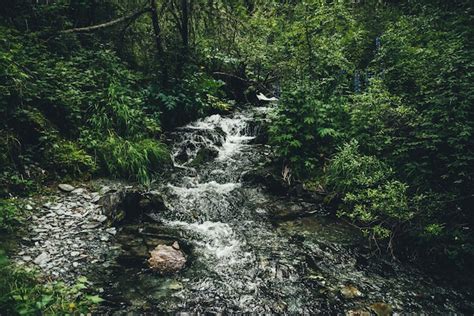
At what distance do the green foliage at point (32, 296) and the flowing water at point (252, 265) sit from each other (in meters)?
0.75

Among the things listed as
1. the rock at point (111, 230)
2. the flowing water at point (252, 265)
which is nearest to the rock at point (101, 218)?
the rock at point (111, 230)

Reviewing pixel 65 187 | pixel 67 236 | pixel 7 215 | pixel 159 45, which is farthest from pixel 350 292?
pixel 159 45

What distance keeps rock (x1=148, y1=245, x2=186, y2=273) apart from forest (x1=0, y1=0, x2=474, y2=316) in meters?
0.03

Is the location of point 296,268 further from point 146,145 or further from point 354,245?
point 146,145

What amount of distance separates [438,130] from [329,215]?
2827mm

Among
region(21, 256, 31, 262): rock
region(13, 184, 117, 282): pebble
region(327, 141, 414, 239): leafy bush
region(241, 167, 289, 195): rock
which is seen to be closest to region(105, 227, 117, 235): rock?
region(13, 184, 117, 282): pebble

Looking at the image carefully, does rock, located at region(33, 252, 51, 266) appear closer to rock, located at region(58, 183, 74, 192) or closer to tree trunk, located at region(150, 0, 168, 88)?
rock, located at region(58, 183, 74, 192)

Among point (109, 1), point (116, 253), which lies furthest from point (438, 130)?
point (109, 1)

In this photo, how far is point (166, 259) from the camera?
527 centimetres

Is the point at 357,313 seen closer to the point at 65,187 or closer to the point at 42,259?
the point at 42,259

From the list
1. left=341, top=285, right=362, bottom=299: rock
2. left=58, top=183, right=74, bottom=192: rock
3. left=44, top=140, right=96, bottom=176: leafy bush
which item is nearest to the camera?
left=341, top=285, right=362, bottom=299: rock

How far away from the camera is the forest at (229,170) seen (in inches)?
187

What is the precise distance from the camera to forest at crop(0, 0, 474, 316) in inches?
187

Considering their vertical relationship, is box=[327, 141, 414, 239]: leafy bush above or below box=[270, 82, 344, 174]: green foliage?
below
